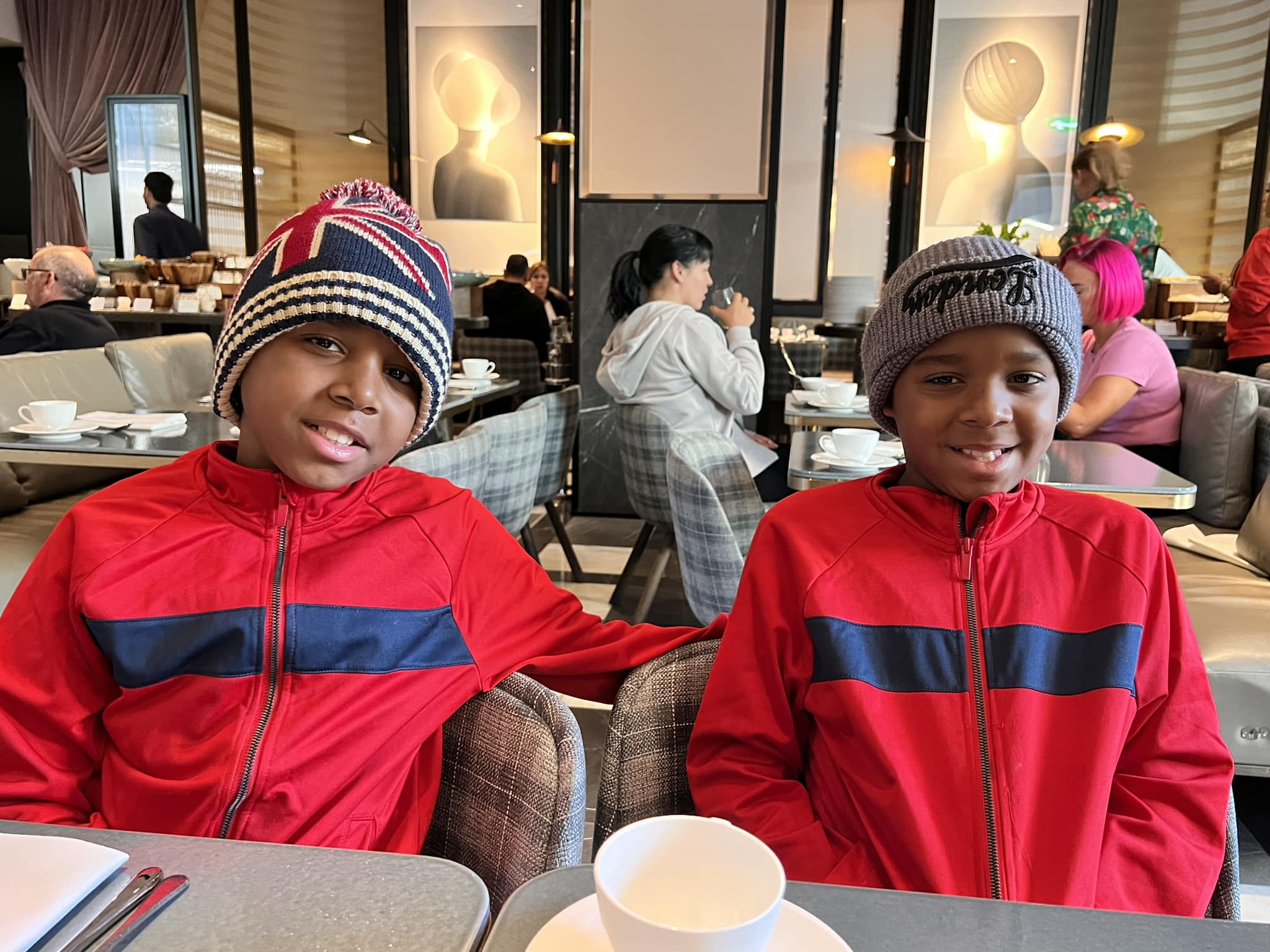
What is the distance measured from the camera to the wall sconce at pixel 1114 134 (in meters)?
7.08

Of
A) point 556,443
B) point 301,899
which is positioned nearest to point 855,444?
point 556,443

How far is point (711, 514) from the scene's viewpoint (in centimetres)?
205

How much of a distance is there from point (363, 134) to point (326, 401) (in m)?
8.33

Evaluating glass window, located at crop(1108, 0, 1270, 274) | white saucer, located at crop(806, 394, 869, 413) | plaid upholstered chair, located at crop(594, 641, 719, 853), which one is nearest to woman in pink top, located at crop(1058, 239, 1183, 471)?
white saucer, located at crop(806, 394, 869, 413)

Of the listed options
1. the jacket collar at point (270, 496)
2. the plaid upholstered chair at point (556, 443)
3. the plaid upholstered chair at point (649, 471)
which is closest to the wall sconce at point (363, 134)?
the plaid upholstered chair at point (556, 443)

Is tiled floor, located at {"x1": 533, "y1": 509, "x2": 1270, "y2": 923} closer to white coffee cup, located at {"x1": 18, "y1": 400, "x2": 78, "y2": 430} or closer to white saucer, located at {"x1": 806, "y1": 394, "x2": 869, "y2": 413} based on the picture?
white saucer, located at {"x1": 806, "y1": 394, "x2": 869, "y2": 413}

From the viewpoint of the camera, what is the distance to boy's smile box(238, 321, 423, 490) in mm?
993

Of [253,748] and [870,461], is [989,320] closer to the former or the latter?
[253,748]

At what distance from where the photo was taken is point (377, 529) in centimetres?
105

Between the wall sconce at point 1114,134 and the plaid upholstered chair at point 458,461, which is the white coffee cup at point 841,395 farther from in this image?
the wall sconce at point 1114,134

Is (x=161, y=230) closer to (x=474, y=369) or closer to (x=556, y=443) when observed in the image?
(x=474, y=369)

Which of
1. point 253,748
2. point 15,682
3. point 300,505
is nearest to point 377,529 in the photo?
point 300,505

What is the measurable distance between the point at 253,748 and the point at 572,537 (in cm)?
374

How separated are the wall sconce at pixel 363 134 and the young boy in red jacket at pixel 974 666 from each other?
27.4ft
